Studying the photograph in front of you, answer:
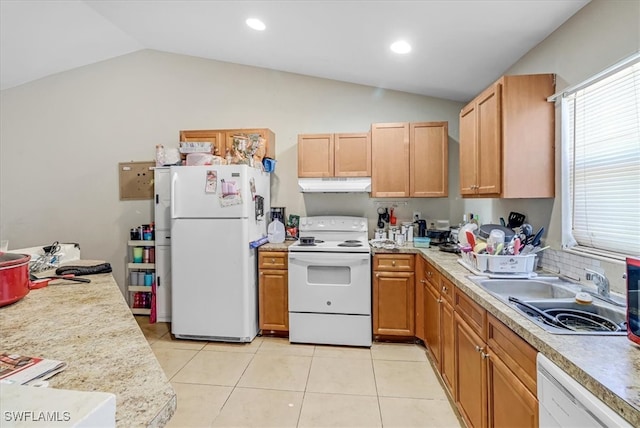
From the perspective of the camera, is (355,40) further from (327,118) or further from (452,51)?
(327,118)

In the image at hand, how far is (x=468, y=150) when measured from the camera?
2.56 m

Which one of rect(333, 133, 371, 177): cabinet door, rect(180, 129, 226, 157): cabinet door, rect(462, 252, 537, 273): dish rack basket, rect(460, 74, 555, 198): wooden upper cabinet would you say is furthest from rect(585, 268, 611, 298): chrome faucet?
rect(180, 129, 226, 157): cabinet door

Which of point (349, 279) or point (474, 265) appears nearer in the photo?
point (474, 265)

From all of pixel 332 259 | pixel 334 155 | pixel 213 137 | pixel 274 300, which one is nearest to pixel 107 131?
pixel 213 137

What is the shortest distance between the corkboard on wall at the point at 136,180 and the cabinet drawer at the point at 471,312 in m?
3.70

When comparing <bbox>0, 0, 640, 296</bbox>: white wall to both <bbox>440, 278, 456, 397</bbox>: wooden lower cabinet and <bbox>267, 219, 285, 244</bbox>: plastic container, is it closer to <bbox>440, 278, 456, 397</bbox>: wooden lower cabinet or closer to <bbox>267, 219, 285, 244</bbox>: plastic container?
<bbox>267, 219, 285, 244</bbox>: plastic container

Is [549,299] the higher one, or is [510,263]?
[510,263]

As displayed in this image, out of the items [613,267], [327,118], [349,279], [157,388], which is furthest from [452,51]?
[157,388]

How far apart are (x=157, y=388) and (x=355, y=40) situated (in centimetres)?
268

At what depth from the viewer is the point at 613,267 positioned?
157 centimetres

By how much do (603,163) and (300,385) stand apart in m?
2.40

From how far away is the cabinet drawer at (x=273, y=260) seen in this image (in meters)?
3.12

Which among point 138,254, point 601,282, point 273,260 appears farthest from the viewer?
point 138,254

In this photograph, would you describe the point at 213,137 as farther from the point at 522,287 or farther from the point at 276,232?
the point at 522,287
